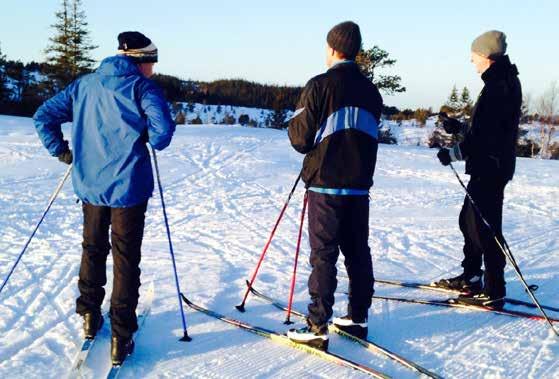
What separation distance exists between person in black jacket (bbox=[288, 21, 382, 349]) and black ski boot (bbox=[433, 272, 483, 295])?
1552 millimetres

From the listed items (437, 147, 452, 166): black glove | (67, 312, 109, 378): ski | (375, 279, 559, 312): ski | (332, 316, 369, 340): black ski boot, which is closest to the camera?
(67, 312, 109, 378): ski

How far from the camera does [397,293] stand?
4.64m

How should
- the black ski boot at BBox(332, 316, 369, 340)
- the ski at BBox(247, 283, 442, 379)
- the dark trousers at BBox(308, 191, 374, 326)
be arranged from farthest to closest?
the black ski boot at BBox(332, 316, 369, 340) < the dark trousers at BBox(308, 191, 374, 326) < the ski at BBox(247, 283, 442, 379)

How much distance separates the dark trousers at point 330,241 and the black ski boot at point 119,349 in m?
1.14

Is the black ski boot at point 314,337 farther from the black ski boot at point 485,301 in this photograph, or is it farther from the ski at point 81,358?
the black ski boot at point 485,301

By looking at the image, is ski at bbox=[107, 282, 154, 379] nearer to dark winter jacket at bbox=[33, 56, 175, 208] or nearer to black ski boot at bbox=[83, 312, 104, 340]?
black ski boot at bbox=[83, 312, 104, 340]

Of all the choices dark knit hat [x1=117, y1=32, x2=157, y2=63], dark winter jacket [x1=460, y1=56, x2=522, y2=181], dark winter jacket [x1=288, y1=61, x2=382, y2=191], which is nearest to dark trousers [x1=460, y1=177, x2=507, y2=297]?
dark winter jacket [x1=460, y1=56, x2=522, y2=181]

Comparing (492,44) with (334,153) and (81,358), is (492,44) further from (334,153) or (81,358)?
(81,358)

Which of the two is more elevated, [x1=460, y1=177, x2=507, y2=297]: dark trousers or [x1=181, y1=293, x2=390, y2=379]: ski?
[x1=460, y1=177, x2=507, y2=297]: dark trousers

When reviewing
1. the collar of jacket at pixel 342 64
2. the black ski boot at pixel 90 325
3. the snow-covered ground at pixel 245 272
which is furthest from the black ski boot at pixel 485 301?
the black ski boot at pixel 90 325

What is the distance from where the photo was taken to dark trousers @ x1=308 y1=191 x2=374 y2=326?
3369 millimetres

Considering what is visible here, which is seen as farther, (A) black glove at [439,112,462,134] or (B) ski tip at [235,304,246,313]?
(A) black glove at [439,112,462,134]

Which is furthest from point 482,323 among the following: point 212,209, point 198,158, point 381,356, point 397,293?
point 198,158

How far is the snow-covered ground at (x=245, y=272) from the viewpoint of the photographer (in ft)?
10.9
